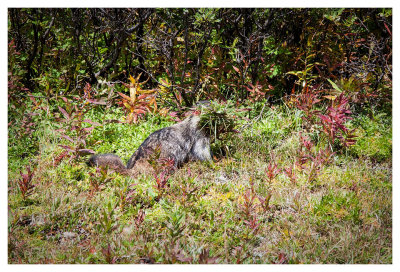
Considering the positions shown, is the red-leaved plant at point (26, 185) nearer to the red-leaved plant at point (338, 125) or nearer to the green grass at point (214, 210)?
the green grass at point (214, 210)

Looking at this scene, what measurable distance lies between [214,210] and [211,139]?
1.29m

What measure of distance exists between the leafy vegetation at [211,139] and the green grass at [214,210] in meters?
0.02

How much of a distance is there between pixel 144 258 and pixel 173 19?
338 cm

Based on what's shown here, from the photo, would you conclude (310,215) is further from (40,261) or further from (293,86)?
(293,86)

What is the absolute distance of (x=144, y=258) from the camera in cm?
264

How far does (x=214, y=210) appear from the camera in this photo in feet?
10.9

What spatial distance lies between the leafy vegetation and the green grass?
0.02 m

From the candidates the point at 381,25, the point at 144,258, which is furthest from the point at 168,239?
the point at 381,25

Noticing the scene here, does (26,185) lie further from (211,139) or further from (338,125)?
(338,125)

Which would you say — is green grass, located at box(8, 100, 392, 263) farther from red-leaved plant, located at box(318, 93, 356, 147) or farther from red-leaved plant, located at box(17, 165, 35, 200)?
red-leaved plant, located at box(318, 93, 356, 147)

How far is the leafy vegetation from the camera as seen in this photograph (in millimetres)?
2861

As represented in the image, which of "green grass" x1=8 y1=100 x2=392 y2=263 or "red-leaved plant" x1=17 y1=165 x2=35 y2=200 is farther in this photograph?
"red-leaved plant" x1=17 y1=165 x2=35 y2=200

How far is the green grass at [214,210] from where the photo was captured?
271cm

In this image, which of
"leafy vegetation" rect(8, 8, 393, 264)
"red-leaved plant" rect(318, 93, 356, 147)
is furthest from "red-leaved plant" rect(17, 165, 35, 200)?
"red-leaved plant" rect(318, 93, 356, 147)
